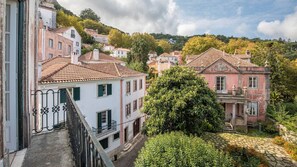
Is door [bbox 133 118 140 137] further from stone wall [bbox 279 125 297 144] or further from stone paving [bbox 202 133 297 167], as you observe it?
stone wall [bbox 279 125 297 144]

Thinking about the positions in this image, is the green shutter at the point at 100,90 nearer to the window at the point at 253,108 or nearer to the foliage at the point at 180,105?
the foliage at the point at 180,105

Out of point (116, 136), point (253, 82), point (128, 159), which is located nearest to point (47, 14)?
point (116, 136)

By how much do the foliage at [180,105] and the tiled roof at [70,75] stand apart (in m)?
4.71

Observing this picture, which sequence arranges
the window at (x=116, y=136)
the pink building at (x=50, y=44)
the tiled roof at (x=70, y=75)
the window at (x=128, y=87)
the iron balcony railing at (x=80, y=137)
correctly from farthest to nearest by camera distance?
the pink building at (x=50, y=44)
the window at (x=128, y=87)
the window at (x=116, y=136)
the tiled roof at (x=70, y=75)
the iron balcony railing at (x=80, y=137)

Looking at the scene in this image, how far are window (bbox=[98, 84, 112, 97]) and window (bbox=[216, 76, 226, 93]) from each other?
39.8 feet

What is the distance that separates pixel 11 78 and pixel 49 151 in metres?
1.53

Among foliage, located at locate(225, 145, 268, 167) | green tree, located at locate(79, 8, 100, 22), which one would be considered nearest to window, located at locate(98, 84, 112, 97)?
foliage, located at locate(225, 145, 268, 167)

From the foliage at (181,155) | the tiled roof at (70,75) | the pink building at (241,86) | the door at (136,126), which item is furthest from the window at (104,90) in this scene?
the pink building at (241,86)

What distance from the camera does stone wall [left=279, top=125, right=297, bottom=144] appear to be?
16172 millimetres

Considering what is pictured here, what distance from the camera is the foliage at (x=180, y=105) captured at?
13.3 meters

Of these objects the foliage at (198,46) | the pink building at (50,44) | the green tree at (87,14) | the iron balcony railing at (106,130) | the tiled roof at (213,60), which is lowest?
the iron balcony railing at (106,130)

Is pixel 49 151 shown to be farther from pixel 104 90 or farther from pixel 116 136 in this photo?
pixel 116 136

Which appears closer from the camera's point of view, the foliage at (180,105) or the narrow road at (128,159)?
the foliage at (180,105)

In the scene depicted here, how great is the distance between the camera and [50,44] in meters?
33.3
